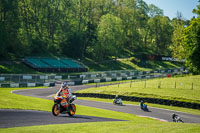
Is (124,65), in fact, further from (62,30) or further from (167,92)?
(167,92)

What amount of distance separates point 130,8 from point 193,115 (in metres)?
89.5

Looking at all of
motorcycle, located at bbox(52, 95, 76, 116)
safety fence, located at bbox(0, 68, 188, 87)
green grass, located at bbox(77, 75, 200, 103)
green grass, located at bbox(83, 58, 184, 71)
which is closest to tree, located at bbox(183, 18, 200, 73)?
green grass, located at bbox(77, 75, 200, 103)

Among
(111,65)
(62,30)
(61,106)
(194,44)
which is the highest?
(62,30)

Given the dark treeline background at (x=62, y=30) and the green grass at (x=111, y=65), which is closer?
the green grass at (x=111, y=65)

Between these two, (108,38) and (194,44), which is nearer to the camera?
(194,44)

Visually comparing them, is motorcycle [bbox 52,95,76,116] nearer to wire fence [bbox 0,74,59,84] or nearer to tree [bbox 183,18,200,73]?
wire fence [bbox 0,74,59,84]

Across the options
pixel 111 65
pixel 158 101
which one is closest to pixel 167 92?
pixel 158 101

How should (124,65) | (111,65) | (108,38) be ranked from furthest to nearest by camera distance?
(108,38) → (124,65) → (111,65)

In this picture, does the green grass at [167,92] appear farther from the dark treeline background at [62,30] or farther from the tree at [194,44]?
the dark treeline background at [62,30]

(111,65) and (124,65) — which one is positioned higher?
(124,65)

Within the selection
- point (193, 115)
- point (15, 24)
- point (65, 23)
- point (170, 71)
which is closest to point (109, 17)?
point (65, 23)

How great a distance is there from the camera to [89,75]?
56.2 meters

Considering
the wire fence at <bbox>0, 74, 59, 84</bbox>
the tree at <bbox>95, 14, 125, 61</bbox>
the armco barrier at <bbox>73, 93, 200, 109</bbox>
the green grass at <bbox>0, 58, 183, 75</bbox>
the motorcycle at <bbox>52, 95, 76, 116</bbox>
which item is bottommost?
the armco barrier at <bbox>73, 93, 200, 109</bbox>

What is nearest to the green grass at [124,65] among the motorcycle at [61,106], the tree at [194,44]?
the tree at [194,44]
